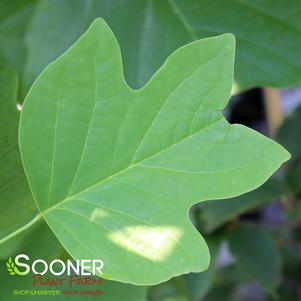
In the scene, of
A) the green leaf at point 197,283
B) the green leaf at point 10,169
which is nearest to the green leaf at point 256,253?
the green leaf at point 197,283

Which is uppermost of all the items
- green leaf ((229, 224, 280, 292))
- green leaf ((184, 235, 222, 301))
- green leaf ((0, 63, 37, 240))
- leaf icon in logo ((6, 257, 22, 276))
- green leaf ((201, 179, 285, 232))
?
green leaf ((0, 63, 37, 240))

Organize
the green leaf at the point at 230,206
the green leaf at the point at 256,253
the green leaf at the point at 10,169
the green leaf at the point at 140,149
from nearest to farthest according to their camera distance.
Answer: the green leaf at the point at 140,149 → the green leaf at the point at 10,169 → the green leaf at the point at 230,206 → the green leaf at the point at 256,253

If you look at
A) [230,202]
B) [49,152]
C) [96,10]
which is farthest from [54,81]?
[230,202]

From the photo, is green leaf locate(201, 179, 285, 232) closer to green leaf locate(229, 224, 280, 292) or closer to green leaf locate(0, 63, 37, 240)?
green leaf locate(229, 224, 280, 292)

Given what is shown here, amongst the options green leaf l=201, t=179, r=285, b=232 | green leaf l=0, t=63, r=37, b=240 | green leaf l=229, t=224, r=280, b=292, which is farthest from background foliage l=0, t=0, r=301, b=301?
green leaf l=229, t=224, r=280, b=292

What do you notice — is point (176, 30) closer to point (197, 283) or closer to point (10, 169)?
point (10, 169)

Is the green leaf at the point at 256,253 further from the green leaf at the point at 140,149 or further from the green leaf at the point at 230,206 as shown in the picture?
the green leaf at the point at 140,149
